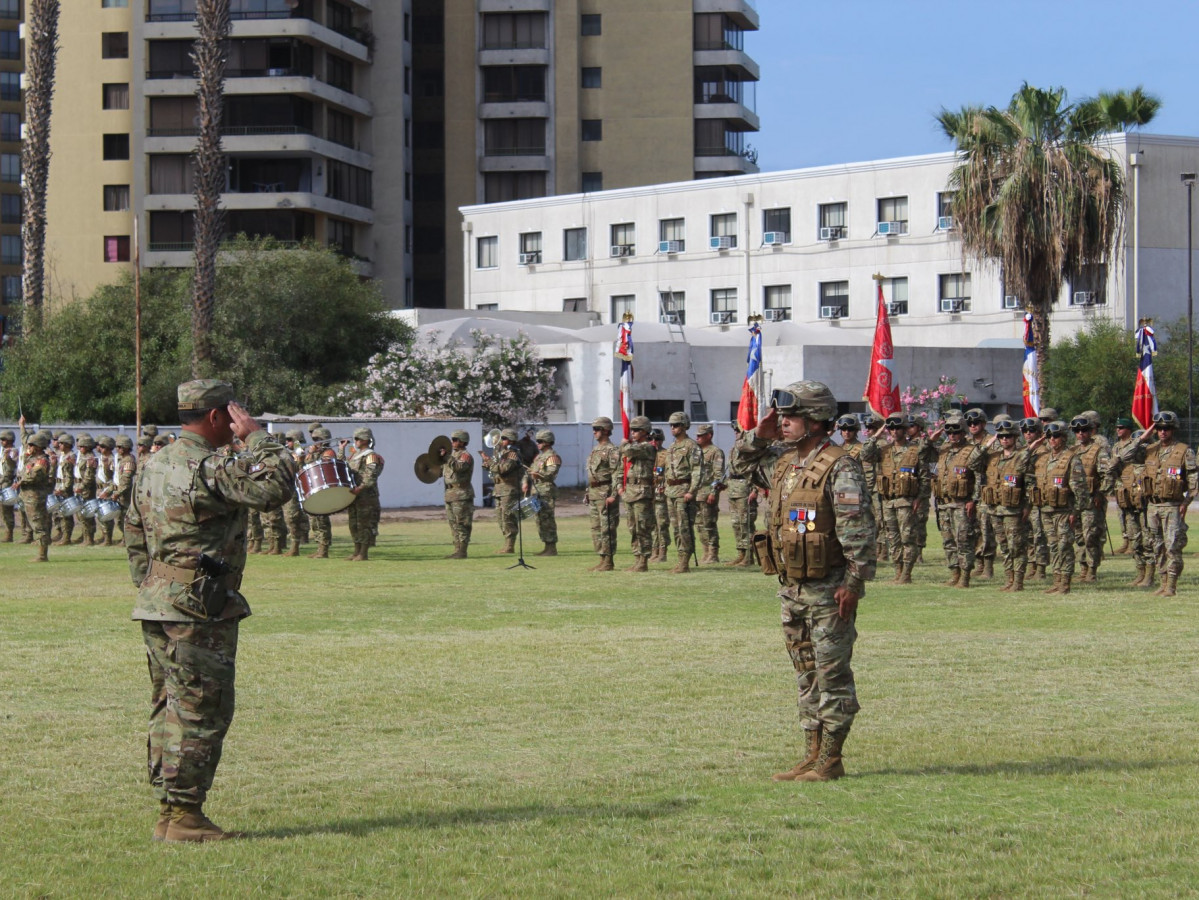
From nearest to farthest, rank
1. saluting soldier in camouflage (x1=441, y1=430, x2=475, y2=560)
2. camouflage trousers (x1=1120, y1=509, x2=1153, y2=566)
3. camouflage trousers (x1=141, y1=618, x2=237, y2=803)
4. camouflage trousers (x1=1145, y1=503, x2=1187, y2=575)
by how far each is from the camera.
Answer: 1. camouflage trousers (x1=141, y1=618, x2=237, y2=803)
2. camouflage trousers (x1=1145, y1=503, x2=1187, y2=575)
3. camouflage trousers (x1=1120, y1=509, x2=1153, y2=566)
4. saluting soldier in camouflage (x1=441, y1=430, x2=475, y2=560)

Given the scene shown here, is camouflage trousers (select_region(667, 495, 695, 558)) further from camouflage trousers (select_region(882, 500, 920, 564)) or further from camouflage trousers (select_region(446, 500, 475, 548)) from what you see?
camouflage trousers (select_region(446, 500, 475, 548))

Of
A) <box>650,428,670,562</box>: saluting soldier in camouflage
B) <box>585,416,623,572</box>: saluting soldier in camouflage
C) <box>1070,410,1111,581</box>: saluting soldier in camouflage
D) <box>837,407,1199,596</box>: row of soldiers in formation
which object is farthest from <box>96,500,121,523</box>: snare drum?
<box>1070,410,1111,581</box>: saluting soldier in camouflage

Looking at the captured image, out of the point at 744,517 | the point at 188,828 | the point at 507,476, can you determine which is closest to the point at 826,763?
the point at 188,828

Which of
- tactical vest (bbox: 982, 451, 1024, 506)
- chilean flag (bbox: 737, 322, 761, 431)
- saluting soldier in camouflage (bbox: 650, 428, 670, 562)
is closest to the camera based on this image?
tactical vest (bbox: 982, 451, 1024, 506)

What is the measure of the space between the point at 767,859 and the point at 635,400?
46.4 m

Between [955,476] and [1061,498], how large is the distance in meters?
1.57

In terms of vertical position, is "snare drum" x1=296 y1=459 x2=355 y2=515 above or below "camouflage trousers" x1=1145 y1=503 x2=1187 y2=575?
above

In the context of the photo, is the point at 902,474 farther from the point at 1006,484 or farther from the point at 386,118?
the point at 386,118

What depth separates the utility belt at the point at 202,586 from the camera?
7480mm

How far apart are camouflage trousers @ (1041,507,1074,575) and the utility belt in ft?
47.4

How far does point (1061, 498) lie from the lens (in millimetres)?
19969

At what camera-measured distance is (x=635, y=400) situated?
5344 centimetres

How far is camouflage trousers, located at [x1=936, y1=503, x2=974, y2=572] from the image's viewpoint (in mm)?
20750

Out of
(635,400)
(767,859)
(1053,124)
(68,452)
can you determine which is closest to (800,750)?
(767,859)
